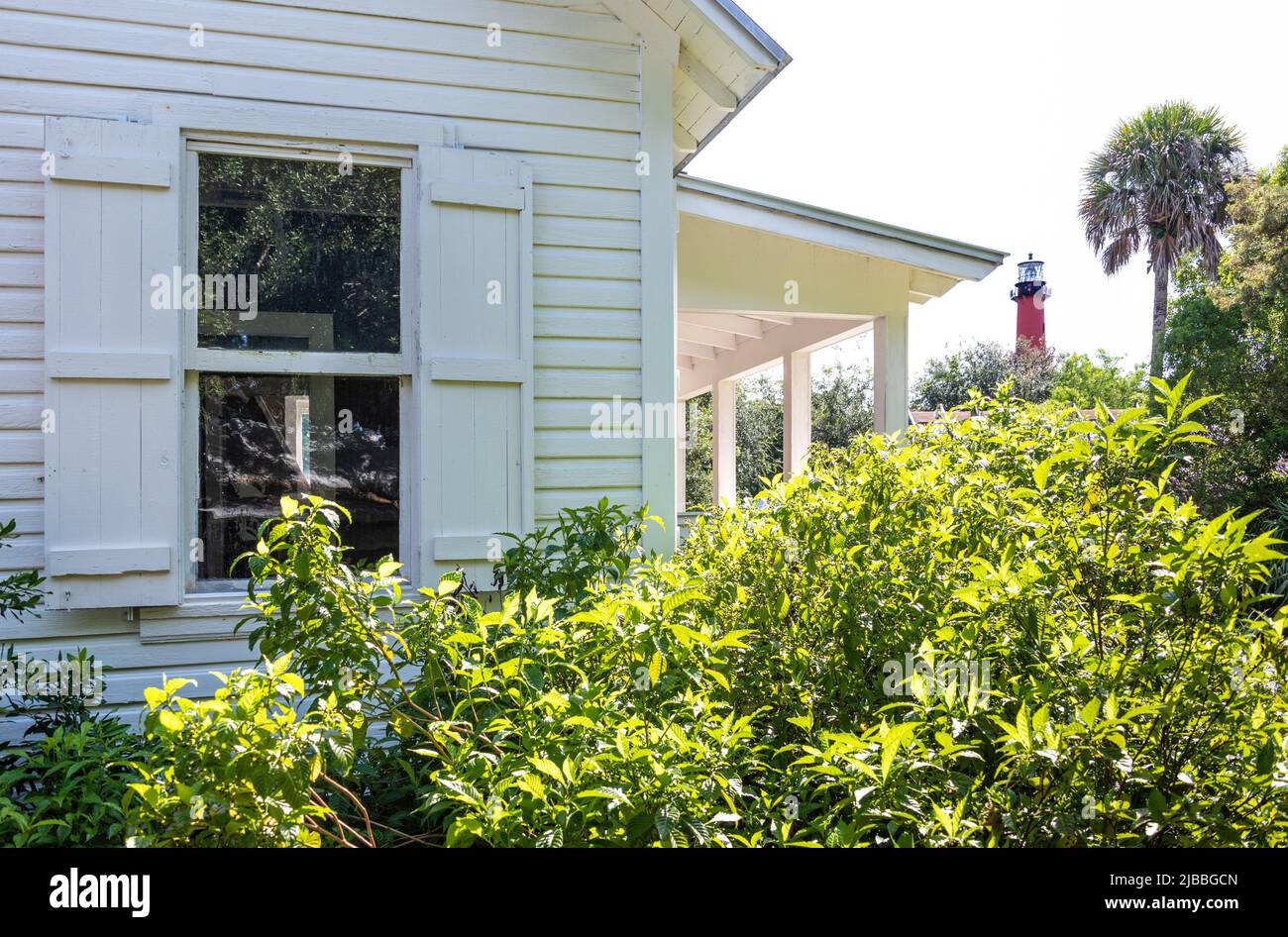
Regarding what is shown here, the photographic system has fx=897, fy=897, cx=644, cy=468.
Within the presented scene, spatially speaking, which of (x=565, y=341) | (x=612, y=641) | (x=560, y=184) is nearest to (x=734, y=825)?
(x=612, y=641)

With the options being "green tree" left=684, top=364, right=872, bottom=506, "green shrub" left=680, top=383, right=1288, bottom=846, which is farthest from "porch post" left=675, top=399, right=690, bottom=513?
"green tree" left=684, top=364, right=872, bottom=506

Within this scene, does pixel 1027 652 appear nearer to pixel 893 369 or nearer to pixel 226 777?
pixel 226 777

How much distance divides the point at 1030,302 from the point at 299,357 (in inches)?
1913

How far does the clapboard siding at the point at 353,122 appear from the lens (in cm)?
374

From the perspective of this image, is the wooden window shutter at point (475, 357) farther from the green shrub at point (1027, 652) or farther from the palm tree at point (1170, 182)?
the palm tree at point (1170, 182)

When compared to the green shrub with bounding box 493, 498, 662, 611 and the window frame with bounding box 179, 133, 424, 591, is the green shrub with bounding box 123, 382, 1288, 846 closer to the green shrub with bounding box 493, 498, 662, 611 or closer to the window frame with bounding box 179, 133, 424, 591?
the green shrub with bounding box 493, 498, 662, 611

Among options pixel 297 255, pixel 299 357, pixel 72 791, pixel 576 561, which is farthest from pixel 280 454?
pixel 576 561

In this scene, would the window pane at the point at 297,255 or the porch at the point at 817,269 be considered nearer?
the window pane at the point at 297,255

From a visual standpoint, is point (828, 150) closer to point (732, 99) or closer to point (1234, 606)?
point (732, 99)

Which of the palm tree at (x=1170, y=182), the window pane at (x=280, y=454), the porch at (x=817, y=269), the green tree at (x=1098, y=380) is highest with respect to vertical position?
the palm tree at (x=1170, y=182)

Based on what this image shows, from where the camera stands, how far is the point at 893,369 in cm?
689

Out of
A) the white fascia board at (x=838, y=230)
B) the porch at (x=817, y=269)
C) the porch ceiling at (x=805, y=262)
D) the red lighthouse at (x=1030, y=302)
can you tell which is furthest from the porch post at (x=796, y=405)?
the red lighthouse at (x=1030, y=302)

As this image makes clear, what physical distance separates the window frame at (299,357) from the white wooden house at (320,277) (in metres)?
0.01
